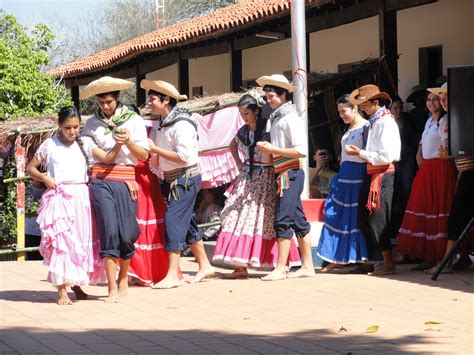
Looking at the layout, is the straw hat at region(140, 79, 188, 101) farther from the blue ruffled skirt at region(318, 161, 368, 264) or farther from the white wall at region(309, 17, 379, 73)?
the white wall at region(309, 17, 379, 73)

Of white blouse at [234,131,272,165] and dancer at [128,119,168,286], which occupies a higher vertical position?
white blouse at [234,131,272,165]

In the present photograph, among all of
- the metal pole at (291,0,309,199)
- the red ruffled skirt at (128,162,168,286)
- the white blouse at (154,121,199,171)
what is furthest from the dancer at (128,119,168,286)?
the metal pole at (291,0,309,199)

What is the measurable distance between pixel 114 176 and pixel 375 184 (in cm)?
273

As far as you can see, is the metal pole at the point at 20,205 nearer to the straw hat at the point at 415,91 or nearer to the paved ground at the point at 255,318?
the paved ground at the point at 255,318

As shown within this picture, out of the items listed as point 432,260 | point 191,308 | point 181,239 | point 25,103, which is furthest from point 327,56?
point 191,308

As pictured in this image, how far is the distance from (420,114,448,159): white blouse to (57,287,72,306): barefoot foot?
3.99 metres

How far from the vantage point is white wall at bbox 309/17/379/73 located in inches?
710

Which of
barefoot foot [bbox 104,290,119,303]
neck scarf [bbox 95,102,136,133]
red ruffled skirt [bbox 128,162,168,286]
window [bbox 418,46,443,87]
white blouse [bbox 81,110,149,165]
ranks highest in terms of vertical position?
window [bbox 418,46,443,87]

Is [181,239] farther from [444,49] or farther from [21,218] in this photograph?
[444,49]

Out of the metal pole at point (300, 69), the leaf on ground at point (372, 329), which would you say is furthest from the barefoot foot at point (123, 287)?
the metal pole at point (300, 69)

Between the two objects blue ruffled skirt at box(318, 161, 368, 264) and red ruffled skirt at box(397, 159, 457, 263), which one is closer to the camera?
blue ruffled skirt at box(318, 161, 368, 264)

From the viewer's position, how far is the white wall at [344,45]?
59.2 ft

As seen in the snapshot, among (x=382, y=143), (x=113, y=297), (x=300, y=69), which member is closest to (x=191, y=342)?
(x=113, y=297)

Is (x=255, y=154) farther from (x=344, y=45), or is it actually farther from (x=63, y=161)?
(x=344, y=45)
